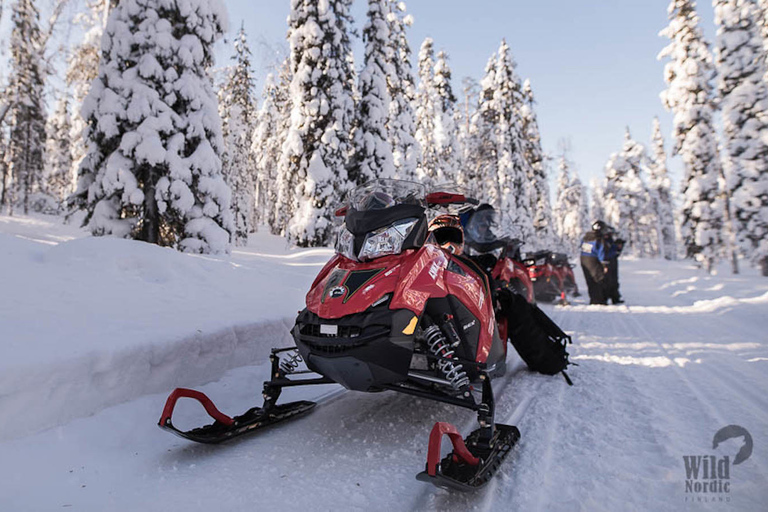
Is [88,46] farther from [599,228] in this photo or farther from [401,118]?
[599,228]

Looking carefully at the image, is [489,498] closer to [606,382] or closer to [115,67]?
[606,382]

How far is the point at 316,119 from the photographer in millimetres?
16922

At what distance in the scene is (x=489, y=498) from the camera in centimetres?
215

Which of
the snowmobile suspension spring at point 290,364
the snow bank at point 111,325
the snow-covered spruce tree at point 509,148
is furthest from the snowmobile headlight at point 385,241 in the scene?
the snow-covered spruce tree at point 509,148

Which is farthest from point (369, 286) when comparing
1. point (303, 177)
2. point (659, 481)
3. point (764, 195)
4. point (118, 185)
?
point (764, 195)

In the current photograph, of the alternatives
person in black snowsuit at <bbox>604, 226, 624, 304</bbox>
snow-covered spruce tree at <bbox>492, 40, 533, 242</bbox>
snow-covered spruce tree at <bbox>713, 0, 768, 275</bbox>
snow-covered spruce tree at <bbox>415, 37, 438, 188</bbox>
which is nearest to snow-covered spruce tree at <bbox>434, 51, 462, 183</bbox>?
snow-covered spruce tree at <bbox>415, 37, 438, 188</bbox>

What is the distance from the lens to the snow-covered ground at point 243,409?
2145 millimetres

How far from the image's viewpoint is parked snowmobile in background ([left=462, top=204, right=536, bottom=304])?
195 inches

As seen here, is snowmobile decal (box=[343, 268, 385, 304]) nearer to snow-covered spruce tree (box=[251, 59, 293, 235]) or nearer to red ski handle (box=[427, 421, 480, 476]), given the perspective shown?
red ski handle (box=[427, 421, 480, 476])

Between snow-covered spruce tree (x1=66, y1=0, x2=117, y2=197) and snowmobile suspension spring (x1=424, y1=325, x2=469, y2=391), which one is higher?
snow-covered spruce tree (x1=66, y1=0, x2=117, y2=197)

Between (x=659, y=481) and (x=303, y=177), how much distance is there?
635 inches

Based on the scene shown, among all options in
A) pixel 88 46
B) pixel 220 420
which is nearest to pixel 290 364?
pixel 220 420

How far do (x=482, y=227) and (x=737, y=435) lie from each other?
10.2ft

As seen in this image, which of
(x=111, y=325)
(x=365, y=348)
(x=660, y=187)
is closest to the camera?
(x=365, y=348)
